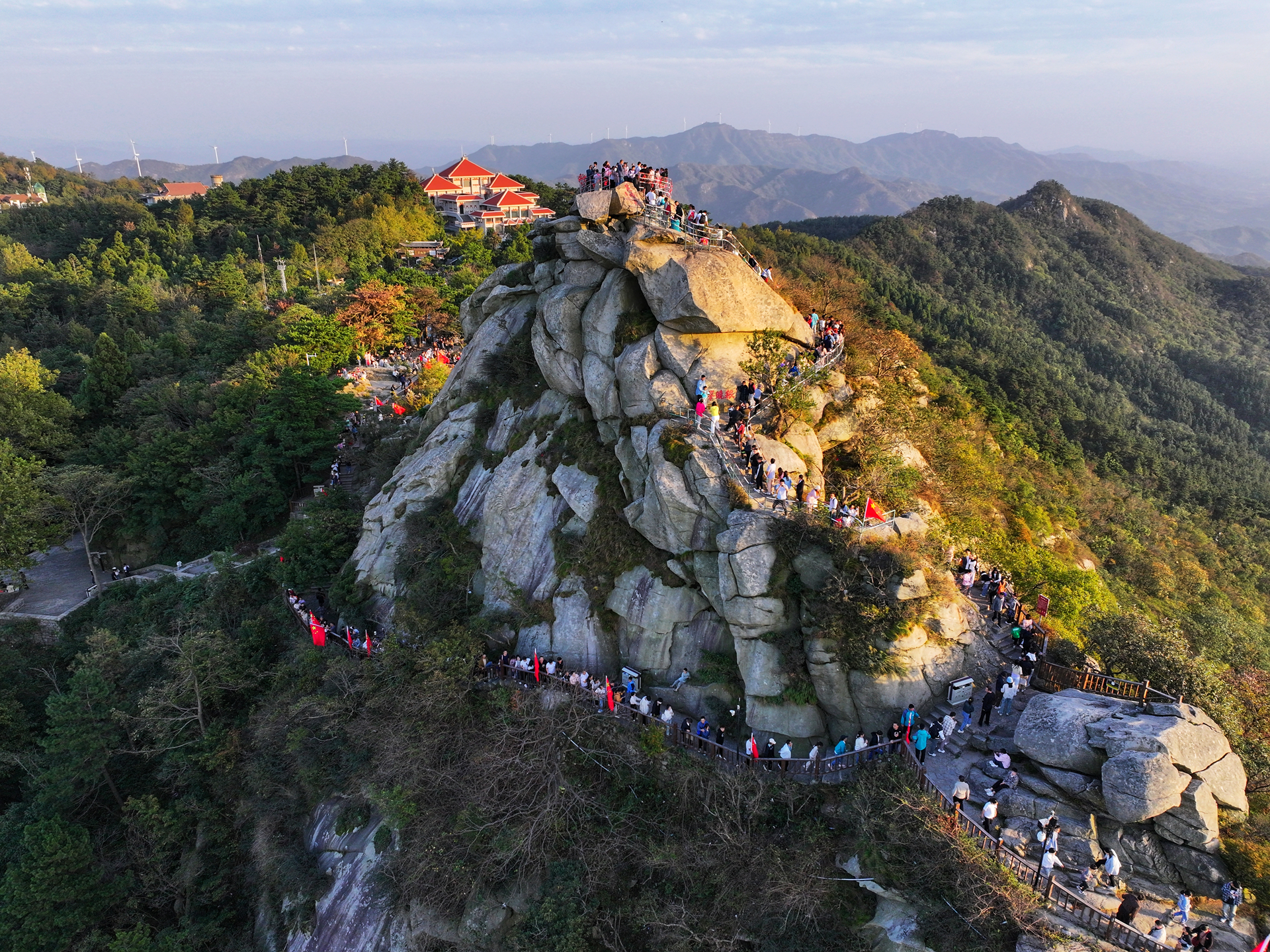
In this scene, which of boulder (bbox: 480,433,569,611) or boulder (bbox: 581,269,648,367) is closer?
boulder (bbox: 480,433,569,611)

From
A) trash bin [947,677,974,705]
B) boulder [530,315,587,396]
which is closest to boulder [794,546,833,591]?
trash bin [947,677,974,705]

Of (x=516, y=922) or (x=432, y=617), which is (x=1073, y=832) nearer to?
(x=516, y=922)

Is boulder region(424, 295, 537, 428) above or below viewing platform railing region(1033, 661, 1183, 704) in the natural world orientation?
above

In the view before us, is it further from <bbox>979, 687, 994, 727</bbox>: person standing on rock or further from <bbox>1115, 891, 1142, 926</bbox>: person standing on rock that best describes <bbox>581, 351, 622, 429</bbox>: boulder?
<bbox>1115, 891, 1142, 926</bbox>: person standing on rock

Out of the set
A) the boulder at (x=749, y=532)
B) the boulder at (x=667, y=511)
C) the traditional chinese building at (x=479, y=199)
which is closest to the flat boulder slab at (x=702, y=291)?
the boulder at (x=667, y=511)

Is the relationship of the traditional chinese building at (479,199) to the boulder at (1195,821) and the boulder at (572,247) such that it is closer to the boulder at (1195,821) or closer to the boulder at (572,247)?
the boulder at (572,247)

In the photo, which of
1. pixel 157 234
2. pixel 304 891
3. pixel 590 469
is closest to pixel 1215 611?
pixel 590 469
